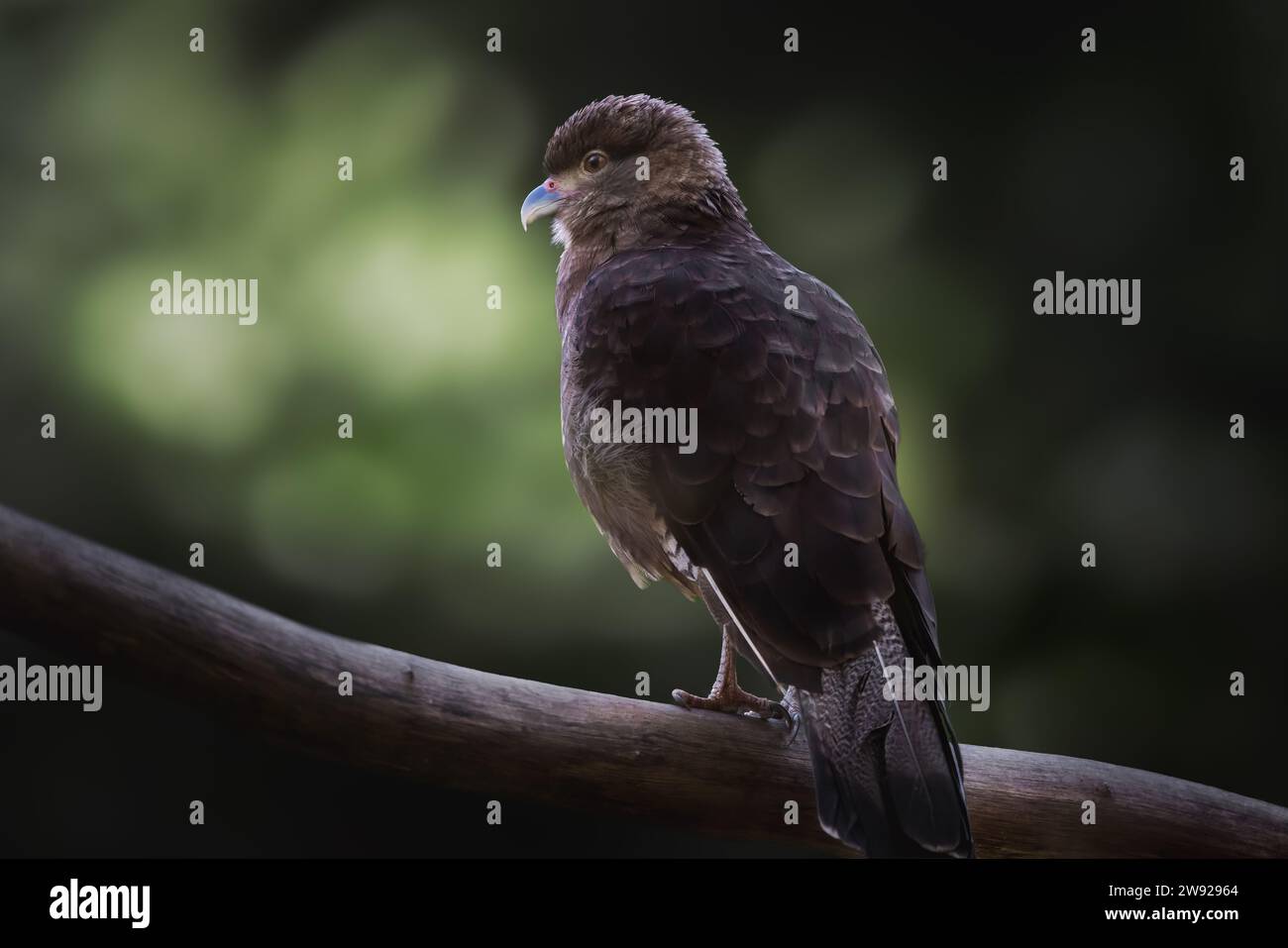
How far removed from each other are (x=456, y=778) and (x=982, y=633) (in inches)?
81.2

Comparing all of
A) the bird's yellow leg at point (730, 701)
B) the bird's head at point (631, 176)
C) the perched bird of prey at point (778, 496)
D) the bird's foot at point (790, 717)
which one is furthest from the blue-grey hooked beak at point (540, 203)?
the bird's foot at point (790, 717)

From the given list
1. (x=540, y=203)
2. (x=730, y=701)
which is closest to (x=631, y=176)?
(x=540, y=203)

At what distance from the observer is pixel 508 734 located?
2.06 m

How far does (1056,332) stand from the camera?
3.82m

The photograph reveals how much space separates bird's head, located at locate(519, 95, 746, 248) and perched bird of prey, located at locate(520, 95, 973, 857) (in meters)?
0.07

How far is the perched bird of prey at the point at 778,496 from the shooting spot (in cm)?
198

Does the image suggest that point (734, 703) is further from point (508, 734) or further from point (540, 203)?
point (540, 203)

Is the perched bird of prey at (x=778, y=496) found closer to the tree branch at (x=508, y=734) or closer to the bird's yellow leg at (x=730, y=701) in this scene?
the bird's yellow leg at (x=730, y=701)

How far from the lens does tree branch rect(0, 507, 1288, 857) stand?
1748 mm

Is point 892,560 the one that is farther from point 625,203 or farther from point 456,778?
point 625,203

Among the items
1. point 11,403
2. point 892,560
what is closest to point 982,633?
point 892,560

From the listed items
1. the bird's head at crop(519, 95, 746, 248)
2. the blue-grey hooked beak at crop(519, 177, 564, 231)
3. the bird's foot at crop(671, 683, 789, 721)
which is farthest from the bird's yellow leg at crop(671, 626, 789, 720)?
the blue-grey hooked beak at crop(519, 177, 564, 231)

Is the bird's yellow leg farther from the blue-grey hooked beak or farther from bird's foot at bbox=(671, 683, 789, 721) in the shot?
the blue-grey hooked beak

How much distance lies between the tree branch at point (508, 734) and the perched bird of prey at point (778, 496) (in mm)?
174
